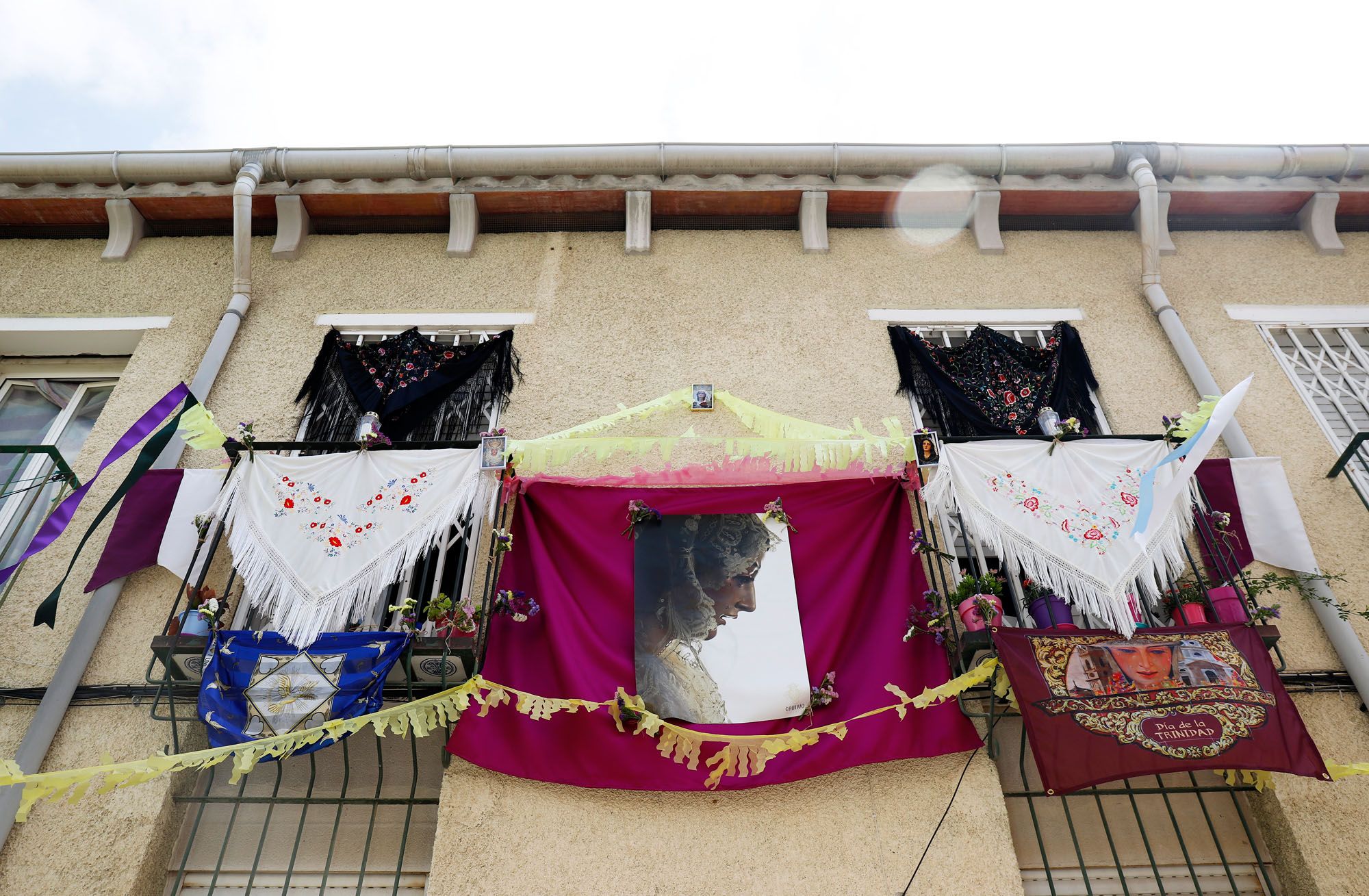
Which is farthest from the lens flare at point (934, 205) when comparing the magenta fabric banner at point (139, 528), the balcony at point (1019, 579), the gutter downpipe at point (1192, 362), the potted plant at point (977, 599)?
the magenta fabric banner at point (139, 528)

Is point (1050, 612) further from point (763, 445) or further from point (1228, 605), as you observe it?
point (763, 445)

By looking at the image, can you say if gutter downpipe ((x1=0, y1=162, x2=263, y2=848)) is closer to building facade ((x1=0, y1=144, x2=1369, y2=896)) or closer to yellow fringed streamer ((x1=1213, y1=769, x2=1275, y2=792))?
building facade ((x1=0, y1=144, x2=1369, y2=896))

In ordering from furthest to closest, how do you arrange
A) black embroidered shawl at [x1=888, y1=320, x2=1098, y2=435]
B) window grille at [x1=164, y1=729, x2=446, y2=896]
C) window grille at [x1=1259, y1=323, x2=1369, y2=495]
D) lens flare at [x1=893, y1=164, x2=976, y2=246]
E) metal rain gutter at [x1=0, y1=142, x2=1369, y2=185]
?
lens flare at [x1=893, y1=164, x2=976, y2=246] < metal rain gutter at [x1=0, y1=142, x2=1369, y2=185] < window grille at [x1=1259, y1=323, x2=1369, y2=495] < black embroidered shawl at [x1=888, y1=320, x2=1098, y2=435] < window grille at [x1=164, y1=729, x2=446, y2=896]

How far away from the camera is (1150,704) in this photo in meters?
4.47

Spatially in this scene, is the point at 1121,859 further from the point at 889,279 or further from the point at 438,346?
the point at 438,346

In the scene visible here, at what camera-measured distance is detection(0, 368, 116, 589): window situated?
592 cm

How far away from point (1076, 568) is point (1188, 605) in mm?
739

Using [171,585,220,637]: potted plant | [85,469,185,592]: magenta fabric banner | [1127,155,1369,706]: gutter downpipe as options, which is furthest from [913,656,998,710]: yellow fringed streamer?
[85,469,185,592]: magenta fabric banner

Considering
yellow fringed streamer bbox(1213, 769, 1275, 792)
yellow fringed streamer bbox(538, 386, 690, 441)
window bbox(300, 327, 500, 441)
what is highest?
window bbox(300, 327, 500, 441)

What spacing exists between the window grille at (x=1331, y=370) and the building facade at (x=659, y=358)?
3 cm

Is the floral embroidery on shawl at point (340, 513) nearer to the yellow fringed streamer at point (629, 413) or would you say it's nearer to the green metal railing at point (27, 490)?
the yellow fringed streamer at point (629, 413)

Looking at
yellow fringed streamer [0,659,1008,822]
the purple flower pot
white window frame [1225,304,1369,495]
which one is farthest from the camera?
white window frame [1225,304,1369,495]

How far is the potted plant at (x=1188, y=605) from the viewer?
5000 millimetres

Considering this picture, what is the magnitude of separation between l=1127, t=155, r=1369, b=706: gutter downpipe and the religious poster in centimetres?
318
